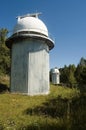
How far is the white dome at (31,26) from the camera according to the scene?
998 inches

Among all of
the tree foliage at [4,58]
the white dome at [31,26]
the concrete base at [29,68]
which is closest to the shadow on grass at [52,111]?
the concrete base at [29,68]

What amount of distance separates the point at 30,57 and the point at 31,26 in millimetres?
3424

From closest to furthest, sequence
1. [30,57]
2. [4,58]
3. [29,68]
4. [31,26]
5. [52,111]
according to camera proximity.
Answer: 1. [52,111]
2. [29,68]
3. [30,57]
4. [31,26]
5. [4,58]

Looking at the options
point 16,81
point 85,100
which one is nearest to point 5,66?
point 16,81

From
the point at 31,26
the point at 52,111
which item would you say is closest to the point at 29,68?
the point at 31,26

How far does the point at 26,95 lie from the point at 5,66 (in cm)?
1714

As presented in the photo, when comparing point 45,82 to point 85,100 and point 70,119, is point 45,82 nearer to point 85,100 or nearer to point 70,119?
point 85,100

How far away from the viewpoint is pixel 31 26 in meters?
25.4

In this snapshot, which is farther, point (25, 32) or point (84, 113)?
point (25, 32)

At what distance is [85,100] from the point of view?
465 inches

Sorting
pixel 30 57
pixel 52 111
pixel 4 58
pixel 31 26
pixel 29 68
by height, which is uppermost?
pixel 31 26

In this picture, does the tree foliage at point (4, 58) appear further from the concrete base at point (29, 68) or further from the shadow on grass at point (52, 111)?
the shadow on grass at point (52, 111)

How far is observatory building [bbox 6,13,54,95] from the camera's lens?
24188mm

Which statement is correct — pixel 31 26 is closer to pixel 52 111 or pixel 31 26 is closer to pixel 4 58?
pixel 52 111
